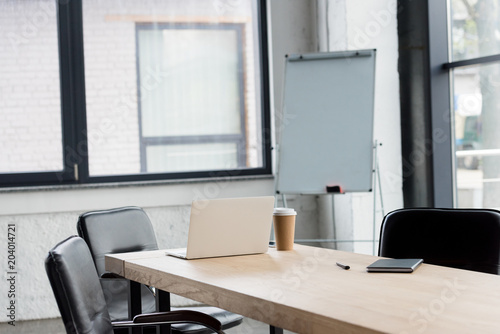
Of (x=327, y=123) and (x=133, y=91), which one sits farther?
(x=133, y=91)

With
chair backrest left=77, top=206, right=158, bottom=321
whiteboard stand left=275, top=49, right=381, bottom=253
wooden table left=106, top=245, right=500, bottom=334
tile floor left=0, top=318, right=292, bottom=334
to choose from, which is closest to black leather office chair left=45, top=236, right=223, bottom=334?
wooden table left=106, top=245, right=500, bottom=334

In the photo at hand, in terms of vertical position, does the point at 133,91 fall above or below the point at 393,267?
above

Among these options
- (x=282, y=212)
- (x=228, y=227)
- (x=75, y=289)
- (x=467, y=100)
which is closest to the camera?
(x=75, y=289)

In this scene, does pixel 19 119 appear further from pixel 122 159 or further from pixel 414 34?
pixel 414 34

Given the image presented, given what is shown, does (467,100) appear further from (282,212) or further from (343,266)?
(343,266)

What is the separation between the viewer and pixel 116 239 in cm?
285

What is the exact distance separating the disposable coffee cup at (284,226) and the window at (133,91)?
2.54m

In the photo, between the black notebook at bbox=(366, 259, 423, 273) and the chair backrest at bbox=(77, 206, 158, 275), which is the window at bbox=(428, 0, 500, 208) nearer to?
the chair backrest at bbox=(77, 206, 158, 275)

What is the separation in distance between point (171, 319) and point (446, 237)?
1010 millimetres

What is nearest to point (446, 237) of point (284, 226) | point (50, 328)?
point (284, 226)

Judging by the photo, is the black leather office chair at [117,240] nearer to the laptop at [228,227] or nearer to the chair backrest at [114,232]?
the chair backrest at [114,232]

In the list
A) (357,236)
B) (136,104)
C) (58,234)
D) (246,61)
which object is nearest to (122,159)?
(136,104)

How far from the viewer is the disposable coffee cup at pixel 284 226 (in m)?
2.36

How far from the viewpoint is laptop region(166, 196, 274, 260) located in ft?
7.09
